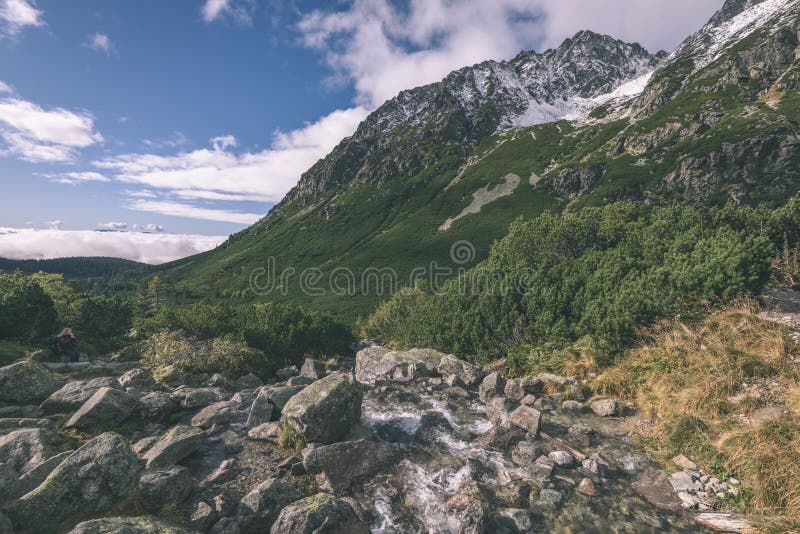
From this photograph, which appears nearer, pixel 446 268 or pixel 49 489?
pixel 49 489

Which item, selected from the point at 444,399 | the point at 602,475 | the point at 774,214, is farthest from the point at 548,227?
the point at 602,475

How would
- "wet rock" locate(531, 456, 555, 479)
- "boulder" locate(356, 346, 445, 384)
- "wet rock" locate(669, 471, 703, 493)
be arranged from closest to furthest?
1. "wet rock" locate(669, 471, 703, 493)
2. "wet rock" locate(531, 456, 555, 479)
3. "boulder" locate(356, 346, 445, 384)

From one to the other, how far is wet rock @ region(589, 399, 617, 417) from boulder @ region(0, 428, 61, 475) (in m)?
17.1

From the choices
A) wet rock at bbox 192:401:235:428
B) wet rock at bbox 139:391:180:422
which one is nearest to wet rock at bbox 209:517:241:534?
wet rock at bbox 192:401:235:428

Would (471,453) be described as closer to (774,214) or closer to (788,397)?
(788,397)

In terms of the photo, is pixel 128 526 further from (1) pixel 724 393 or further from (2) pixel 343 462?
(1) pixel 724 393

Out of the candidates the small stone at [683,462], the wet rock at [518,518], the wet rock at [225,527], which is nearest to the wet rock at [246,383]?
the wet rock at [225,527]

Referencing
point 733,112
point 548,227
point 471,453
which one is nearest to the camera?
point 471,453

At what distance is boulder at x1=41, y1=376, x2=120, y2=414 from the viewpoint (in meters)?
11.7

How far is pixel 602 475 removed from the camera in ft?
31.9

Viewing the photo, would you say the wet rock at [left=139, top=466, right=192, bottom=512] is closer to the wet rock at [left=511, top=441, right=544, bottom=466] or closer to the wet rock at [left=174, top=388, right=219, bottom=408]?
the wet rock at [left=174, top=388, right=219, bottom=408]

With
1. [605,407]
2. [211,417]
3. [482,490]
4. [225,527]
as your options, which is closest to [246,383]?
[211,417]

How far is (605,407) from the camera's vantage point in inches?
504

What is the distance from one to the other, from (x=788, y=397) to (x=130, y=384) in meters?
23.5
